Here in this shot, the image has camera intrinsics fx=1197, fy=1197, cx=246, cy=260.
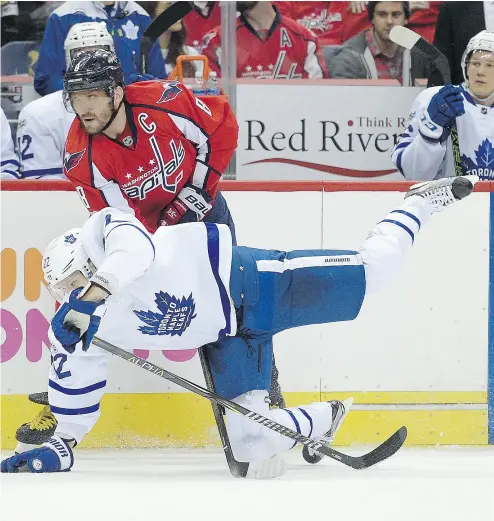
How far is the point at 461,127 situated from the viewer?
4289 millimetres

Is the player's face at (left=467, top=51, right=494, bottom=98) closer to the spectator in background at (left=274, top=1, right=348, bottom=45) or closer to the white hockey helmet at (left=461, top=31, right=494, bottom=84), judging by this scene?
the white hockey helmet at (left=461, top=31, right=494, bottom=84)

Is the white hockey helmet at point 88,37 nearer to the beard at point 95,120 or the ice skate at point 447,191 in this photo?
the beard at point 95,120

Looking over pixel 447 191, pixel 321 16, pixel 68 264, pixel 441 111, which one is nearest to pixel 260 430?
pixel 68 264

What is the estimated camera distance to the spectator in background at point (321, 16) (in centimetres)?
490

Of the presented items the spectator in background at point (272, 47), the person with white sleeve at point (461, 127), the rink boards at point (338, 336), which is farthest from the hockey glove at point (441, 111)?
the spectator in background at point (272, 47)

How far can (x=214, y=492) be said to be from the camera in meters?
2.76

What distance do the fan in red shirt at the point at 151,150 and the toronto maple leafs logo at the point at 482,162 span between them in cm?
100

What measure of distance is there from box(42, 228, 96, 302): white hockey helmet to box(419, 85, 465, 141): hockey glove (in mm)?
1604

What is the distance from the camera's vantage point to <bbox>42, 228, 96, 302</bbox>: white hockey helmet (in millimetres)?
3082

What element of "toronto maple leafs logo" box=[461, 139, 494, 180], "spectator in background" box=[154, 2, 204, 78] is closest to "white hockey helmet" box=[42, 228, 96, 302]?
"toronto maple leafs logo" box=[461, 139, 494, 180]

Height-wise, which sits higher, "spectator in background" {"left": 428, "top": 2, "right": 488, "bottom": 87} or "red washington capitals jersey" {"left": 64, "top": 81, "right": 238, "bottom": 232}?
"spectator in background" {"left": 428, "top": 2, "right": 488, "bottom": 87}

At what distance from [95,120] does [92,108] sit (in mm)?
38

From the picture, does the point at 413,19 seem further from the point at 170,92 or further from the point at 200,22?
the point at 170,92

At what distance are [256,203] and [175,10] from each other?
1.06 m
